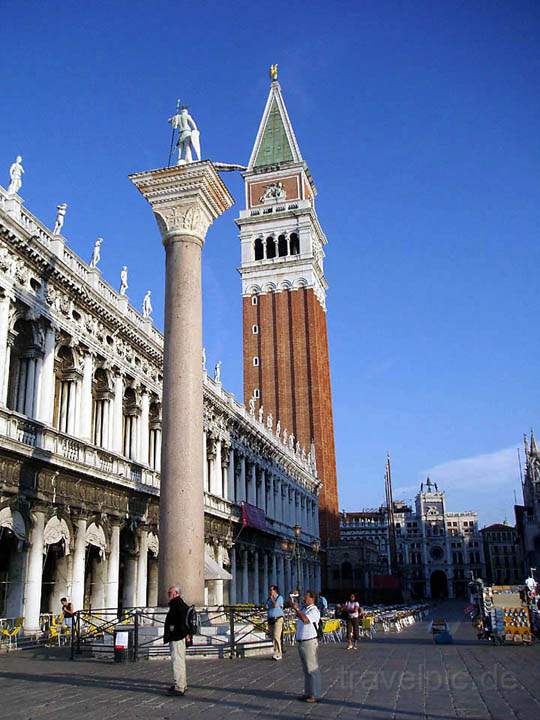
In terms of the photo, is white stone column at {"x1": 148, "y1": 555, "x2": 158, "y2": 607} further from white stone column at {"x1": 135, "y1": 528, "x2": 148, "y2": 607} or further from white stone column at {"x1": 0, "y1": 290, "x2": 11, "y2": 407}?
white stone column at {"x1": 0, "y1": 290, "x2": 11, "y2": 407}

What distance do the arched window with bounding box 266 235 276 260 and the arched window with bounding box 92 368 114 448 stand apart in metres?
55.3

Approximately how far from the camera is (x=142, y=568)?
30.6 meters

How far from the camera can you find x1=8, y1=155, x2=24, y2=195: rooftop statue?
24.6 meters

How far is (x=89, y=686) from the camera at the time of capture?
40.2ft

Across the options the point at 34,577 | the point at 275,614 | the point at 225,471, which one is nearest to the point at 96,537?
the point at 34,577

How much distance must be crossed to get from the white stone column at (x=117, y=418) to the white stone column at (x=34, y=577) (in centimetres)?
665

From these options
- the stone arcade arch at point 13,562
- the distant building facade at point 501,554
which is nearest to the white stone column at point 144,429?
the stone arcade arch at point 13,562

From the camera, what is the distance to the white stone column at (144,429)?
32594mm

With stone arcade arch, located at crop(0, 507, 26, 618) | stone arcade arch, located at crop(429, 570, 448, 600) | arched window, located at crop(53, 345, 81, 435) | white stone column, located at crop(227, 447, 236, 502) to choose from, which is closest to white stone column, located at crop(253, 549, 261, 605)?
white stone column, located at crop(227, 447, 236, 502)

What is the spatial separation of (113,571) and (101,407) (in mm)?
6667

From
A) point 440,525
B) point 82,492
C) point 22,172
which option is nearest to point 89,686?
point 82,492

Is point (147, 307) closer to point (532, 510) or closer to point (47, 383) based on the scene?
point (47, 383)

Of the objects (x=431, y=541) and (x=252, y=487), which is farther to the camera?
(x=431, y=541)

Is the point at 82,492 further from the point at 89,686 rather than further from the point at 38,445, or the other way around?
the point at 89,686
